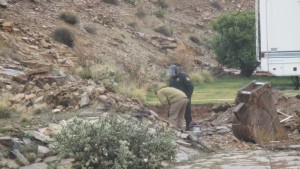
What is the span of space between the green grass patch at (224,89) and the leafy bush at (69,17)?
6.26 m

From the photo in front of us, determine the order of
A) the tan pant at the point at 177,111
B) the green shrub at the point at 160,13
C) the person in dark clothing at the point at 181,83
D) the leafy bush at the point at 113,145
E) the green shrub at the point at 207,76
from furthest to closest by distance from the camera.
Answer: the green shrub at the point at 160,13 → the green shrub at the point at 207,76 → the person in dark clothing at the point at 181,83 → the tan pant at the point at 177,111 → the leafy bush at the point at 113,145

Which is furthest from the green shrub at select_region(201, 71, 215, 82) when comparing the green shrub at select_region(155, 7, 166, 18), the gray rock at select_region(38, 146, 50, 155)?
the gray rock at select_region(38, 146, 50, 155)

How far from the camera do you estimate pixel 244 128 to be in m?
12.8

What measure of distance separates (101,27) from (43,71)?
53.2ft

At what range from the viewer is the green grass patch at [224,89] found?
2134cm

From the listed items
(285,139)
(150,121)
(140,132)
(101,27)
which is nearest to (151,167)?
(140,132)

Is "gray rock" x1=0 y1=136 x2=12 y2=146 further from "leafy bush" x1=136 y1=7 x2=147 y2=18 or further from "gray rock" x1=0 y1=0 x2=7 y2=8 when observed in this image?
"leafy bush" x1=136 y1=7 x2=147 y2=18

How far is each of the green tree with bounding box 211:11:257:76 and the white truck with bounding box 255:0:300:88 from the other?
13.1m

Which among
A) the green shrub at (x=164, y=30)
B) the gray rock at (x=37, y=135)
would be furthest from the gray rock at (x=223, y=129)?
the green shrub at (x=164, y=30)

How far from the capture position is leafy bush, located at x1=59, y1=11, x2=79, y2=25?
1188 inches

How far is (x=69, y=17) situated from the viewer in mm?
Result: 30266

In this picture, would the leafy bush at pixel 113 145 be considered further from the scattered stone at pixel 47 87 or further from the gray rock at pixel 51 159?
the scattered stone at pixel 47 87

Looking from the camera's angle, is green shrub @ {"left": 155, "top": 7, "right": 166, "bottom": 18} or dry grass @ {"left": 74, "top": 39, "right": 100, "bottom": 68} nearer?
dry grass @ {"left": 74, "top": 39, "right": 100, "bottom": 68}

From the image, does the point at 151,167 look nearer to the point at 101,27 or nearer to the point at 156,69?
the point at 156,69
